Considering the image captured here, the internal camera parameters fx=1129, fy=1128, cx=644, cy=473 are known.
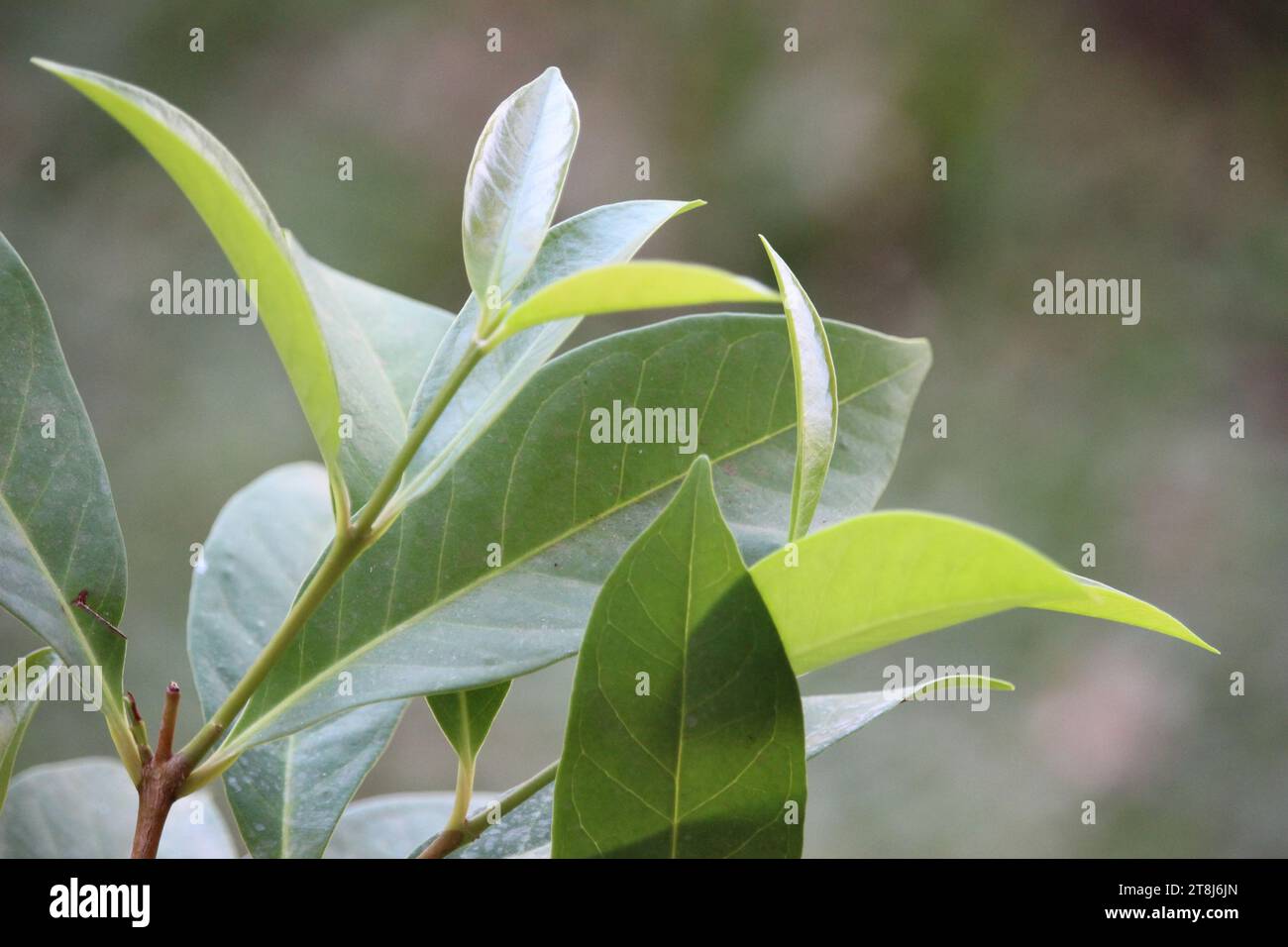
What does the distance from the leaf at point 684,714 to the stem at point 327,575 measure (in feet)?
0.28

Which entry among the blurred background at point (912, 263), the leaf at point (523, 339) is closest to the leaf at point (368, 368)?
the leaf at point (523, 339)

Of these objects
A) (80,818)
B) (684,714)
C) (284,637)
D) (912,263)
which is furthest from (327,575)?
(912,263)

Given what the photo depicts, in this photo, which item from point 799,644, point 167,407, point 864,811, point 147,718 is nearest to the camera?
point 799,644

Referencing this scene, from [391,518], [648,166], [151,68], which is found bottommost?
[391,518]

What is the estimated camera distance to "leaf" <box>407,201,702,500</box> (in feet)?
1.37

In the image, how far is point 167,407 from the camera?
2.44 metres

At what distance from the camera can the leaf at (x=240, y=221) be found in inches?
12.2

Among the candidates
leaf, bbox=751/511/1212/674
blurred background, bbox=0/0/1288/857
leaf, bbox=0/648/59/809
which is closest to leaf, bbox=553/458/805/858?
leaf, bbox=751/511/1212/674

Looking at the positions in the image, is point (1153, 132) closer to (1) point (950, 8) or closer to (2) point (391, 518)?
(1) point (950, 8)

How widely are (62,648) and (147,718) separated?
1818 mm

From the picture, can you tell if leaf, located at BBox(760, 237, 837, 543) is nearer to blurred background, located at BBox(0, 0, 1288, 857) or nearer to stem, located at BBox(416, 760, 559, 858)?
stem, located at BBox(416, 760, 559, 858)

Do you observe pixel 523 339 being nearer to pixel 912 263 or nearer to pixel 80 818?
pixel 80 818

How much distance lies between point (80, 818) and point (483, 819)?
0.28m

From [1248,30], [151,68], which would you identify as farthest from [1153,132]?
[151,68]
